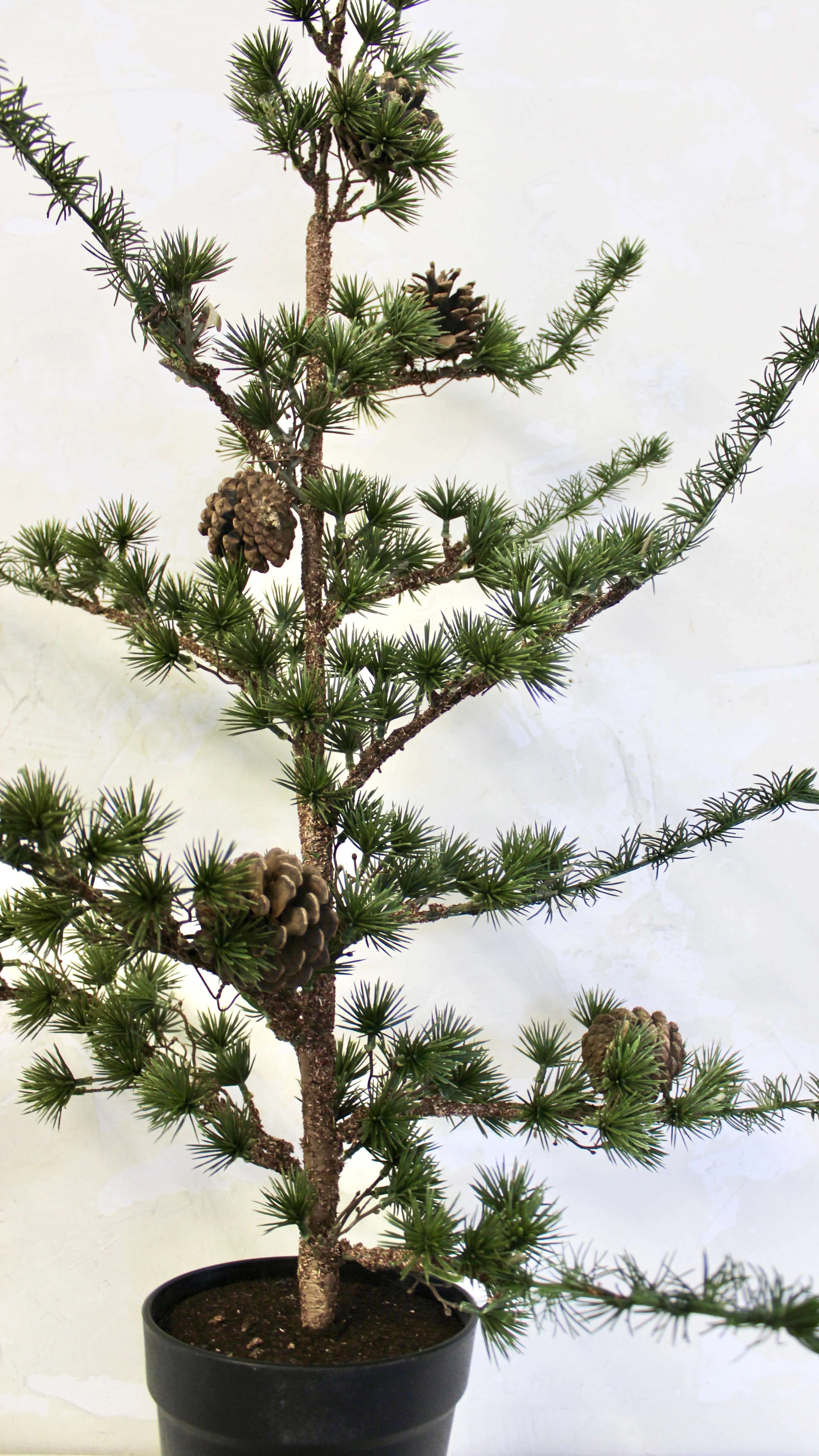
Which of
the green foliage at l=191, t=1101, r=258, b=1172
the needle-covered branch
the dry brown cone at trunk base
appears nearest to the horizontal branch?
the dry brown cone at trunk base

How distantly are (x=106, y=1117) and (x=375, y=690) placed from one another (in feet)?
2.18

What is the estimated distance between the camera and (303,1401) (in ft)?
2.47

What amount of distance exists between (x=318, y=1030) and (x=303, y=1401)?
9.6 inches

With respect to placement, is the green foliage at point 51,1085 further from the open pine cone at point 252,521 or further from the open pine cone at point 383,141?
the open pine cone at point 383,141

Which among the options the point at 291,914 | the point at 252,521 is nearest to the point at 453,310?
the point at 252,521

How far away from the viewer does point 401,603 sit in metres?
1.29

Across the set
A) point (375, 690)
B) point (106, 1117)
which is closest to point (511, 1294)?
point (375, 690)

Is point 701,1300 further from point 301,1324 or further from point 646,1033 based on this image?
point 301,1324

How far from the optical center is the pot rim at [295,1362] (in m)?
0.75

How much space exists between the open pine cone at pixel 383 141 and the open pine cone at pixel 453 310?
81 mm

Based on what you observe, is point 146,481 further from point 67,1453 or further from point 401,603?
point 67,1453

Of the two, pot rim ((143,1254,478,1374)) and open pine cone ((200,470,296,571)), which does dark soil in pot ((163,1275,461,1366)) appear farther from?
open pine cone ((200,470,296,571))

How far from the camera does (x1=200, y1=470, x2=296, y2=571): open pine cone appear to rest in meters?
0.82

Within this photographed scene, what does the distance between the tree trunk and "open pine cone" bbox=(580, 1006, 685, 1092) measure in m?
0.20
